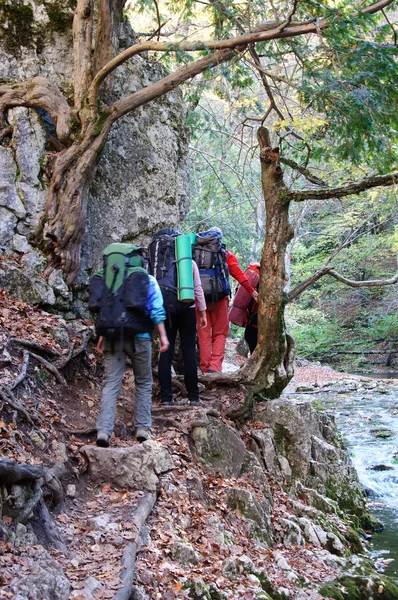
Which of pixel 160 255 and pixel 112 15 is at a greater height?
pixel 112 15

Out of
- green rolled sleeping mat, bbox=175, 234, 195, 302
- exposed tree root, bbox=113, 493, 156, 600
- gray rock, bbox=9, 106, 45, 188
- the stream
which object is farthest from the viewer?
the stream

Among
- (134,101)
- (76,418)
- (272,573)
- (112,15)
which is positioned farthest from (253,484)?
(112,15)

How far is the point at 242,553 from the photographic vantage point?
5.20 metres

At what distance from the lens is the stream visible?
7.88 meters

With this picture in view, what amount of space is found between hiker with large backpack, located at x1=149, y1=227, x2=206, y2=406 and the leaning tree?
135 centimetres

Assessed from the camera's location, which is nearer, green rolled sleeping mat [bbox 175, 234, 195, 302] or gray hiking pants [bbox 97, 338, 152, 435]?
gray hiking pants [bbox 97, 338, 152, 435]

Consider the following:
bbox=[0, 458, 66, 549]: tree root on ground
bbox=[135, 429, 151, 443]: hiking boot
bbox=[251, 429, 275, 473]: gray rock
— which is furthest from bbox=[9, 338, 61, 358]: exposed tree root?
bbox=[251, 429, 275, 473]: gray rock

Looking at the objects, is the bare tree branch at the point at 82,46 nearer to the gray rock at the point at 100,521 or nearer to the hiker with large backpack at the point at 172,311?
the hiker with large backpack at the point at 172,311

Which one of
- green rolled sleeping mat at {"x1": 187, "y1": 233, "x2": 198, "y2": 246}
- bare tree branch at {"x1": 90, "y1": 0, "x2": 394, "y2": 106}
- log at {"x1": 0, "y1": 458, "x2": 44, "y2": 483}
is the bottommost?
log at {"x1": 0, "y1": 458, "x2": 44, "y2": 483}

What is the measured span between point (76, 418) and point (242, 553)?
211cm

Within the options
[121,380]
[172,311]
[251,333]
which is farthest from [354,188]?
[121,380]

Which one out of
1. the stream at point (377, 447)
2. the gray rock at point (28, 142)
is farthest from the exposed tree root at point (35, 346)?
the stream at point (377, 447)

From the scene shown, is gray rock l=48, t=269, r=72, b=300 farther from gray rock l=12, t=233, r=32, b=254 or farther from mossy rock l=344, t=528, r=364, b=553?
mossy rock l=344, t=528, r=364, b=553

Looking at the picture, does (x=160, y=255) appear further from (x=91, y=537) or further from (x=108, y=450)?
(x=91, y=537)
